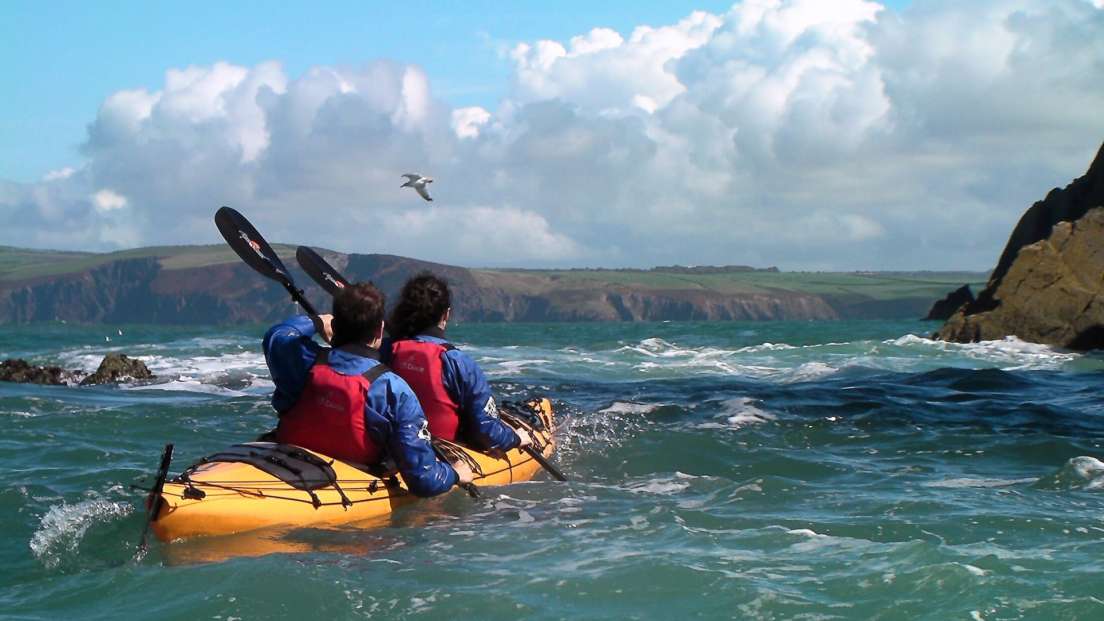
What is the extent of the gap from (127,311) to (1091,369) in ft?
421

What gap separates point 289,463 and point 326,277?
2.27 metres

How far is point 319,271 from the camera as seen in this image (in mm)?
7664

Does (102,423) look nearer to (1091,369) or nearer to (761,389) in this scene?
(761,389)

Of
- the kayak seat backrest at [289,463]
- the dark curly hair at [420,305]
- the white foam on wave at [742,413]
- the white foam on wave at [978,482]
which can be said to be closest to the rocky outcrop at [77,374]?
the white foam on wave at [742,413]

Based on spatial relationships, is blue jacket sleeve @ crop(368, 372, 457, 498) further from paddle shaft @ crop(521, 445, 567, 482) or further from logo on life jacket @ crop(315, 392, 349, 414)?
paddle shaft @ crop(521, 445, 567, 482)

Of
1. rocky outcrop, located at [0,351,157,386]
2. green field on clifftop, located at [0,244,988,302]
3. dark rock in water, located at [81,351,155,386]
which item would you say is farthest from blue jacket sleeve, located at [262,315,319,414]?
green field on clifftop, located at [0,244,988,302]

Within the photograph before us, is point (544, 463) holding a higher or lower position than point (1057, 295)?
lower

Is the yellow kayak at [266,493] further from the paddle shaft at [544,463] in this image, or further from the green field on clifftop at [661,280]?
the green field on clifftop at [661,280]

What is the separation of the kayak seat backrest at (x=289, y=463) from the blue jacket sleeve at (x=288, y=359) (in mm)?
261

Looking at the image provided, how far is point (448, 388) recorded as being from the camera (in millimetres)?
6711

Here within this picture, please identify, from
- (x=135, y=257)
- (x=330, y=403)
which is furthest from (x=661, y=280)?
(x=330, y=403)

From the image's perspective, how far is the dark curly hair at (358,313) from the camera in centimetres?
538

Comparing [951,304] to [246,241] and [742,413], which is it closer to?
[742,413]

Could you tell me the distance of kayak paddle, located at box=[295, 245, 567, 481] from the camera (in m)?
7.45
